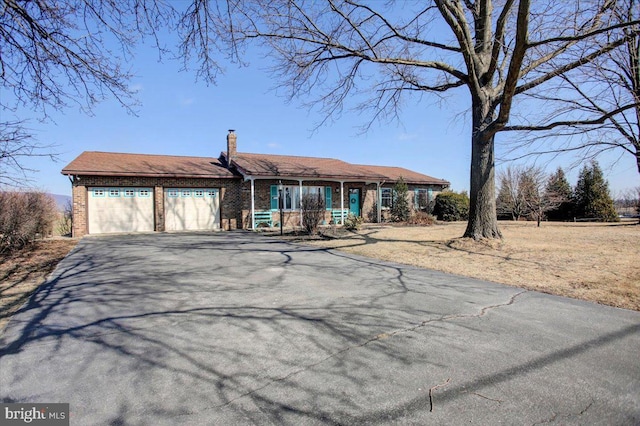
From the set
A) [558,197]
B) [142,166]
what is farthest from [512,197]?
[142,166]

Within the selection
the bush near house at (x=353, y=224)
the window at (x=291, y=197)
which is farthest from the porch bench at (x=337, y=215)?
the bush near house at (x=353, y=224)

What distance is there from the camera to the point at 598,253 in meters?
8.68

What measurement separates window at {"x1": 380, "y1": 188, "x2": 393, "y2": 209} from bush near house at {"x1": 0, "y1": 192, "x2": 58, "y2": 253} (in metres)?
18.7

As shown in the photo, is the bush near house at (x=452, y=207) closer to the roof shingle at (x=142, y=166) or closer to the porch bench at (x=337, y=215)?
the porch bench at (x=337, y=215)

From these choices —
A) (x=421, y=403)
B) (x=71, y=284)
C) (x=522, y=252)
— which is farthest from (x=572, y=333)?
(x=71, y=284)

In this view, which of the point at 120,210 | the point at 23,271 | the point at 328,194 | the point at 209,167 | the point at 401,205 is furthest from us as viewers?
the point at 401,205

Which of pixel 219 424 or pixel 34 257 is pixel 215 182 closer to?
pixel 34 257

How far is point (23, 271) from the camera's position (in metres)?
7.69

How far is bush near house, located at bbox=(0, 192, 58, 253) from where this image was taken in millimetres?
10000

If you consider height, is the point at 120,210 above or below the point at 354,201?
below

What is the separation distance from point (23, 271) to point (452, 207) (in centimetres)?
2213

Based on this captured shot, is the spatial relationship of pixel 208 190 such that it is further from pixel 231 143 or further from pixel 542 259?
pixel 542 259

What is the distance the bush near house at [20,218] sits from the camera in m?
10.0

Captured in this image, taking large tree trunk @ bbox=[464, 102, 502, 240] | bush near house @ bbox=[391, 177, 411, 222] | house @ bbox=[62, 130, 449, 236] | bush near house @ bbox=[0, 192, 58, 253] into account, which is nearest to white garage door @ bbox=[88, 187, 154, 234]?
house @ bbox=[62, 130, 449, 236]
